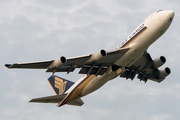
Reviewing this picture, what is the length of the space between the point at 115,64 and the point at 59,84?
12921mm

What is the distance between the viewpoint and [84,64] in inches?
1364

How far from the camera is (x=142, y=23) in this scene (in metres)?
34.1

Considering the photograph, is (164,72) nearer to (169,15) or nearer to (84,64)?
(169,15)

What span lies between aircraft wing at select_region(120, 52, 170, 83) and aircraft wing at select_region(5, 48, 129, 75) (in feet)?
15.3

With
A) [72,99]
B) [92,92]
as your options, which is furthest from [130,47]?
[72,99]

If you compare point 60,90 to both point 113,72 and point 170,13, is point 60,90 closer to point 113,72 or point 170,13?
point 113,72

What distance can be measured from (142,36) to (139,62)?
6.67 meters

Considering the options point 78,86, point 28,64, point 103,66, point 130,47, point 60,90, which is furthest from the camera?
point 60,90

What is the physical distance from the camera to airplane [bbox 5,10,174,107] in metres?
32.4

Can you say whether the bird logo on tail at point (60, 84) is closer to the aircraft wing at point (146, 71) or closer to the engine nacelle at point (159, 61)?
the aircraft wing at point (146, 71)

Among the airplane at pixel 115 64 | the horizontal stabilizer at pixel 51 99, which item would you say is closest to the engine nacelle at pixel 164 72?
the airplane at pixel 115 64

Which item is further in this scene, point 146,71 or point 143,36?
point 146,71

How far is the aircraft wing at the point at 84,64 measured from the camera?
105 ft

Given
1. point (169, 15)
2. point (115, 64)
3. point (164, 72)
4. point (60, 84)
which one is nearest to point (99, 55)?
point (115, 64)
